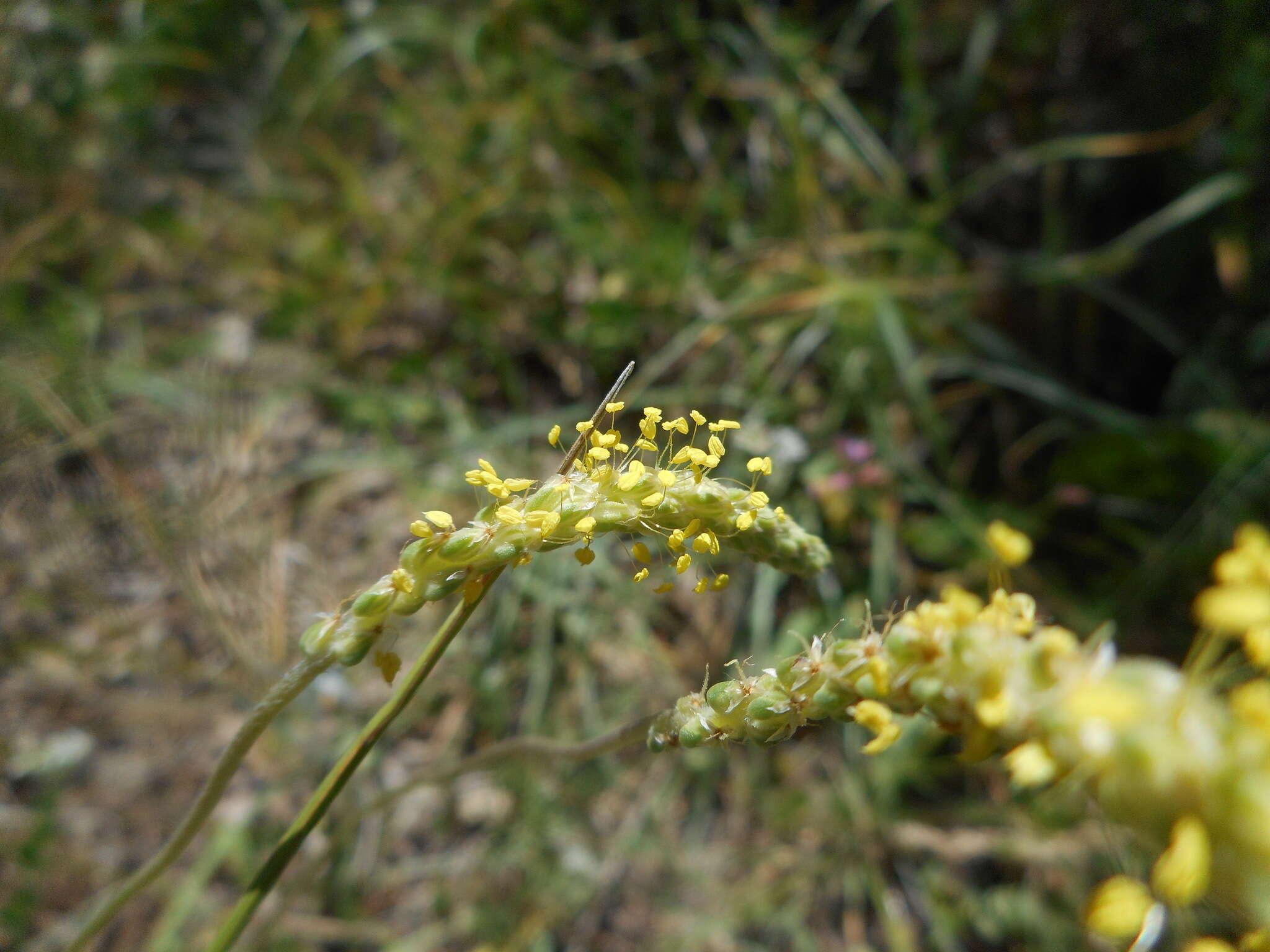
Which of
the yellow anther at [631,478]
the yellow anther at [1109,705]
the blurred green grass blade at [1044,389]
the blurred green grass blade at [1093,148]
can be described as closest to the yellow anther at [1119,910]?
the yellow anther at [1109,705]

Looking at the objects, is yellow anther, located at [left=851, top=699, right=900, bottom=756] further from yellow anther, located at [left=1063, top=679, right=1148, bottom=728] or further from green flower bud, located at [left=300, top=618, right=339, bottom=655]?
green flower bud, located at [left=300, top=618, right=339, bottom=655]

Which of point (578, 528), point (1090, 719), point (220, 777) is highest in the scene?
point (578, 528)

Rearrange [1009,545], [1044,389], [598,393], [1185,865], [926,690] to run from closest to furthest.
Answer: [1185,865] → [926,690] → [1009,545] → [1044,389] → [598,393]

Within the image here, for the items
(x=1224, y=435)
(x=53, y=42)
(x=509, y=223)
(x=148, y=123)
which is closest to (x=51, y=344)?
(x=148, y=123)

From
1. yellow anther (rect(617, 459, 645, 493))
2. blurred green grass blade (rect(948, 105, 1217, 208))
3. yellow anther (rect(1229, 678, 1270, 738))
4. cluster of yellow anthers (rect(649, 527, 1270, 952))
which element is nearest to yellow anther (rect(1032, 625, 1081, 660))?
cluster of yellow anthers (rect(649, 527, 1270, 952))

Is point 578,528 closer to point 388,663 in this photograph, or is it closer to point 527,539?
point 527,539

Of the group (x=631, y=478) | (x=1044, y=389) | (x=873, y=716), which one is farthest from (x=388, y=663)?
(x=1044, y=389)

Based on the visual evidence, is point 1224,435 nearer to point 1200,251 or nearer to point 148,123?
point 1200,251
